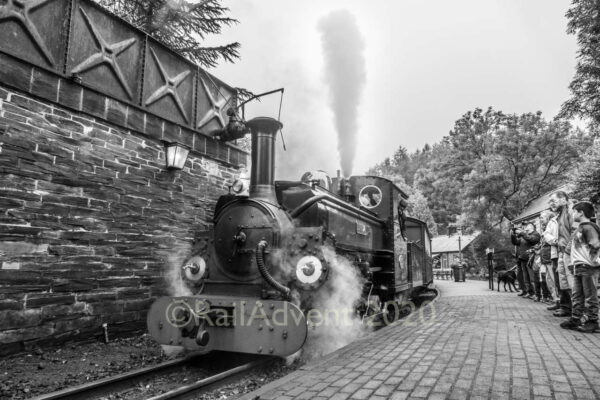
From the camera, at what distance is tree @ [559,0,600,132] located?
57.9 feet

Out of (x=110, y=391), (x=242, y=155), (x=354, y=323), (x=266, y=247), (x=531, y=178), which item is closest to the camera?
(x=110, y=391)

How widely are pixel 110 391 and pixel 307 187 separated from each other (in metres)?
3.31

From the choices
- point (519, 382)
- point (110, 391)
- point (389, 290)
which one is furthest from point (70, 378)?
point (389, 290)

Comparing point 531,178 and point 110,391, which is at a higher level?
point 531,178

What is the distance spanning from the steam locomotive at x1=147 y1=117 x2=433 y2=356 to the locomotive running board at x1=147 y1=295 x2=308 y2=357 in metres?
0.01

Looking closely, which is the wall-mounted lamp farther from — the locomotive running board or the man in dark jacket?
the man in dark jacket

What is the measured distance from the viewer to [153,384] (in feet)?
13.4

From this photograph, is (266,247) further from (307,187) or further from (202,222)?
(202,222)

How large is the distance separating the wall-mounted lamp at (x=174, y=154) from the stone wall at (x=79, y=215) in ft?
0.44

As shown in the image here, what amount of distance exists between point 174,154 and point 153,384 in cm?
376

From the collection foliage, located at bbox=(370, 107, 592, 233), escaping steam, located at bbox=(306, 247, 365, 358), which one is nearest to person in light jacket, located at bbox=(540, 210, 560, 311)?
escaping steam, located at bbox=(306, 247, 365, 358)

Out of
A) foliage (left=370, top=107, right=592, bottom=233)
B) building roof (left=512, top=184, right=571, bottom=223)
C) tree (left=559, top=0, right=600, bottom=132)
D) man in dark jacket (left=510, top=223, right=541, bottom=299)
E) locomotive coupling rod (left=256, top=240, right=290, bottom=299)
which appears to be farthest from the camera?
foliage (left=370, top=107, right=592, bottom=233)

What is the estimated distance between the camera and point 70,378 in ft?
13.9

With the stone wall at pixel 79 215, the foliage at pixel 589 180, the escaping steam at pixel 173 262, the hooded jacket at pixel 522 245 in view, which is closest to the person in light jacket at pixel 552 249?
the hooded jacket at pixel 522 245
